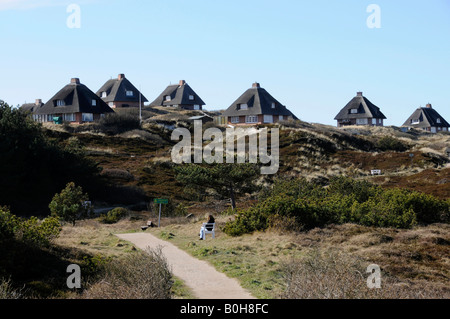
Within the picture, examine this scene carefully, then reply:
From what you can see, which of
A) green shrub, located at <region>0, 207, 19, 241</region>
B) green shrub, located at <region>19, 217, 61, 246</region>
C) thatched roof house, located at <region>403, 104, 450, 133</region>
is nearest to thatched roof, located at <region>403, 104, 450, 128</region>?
thatched roof house, located at <region>403, 104, 450, 133</region>

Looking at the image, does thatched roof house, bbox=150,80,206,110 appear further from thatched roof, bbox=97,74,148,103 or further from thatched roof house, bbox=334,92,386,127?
thatched roof house, bbox=334,92,386,127

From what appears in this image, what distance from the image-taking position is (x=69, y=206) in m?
29.4

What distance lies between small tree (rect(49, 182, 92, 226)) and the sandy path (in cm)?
1186

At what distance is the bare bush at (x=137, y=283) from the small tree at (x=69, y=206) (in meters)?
17.4

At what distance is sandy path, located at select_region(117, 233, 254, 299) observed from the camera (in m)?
11.3

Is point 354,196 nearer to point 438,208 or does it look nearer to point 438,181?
point 438,208

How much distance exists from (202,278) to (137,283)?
147 inches

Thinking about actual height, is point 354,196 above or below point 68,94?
below

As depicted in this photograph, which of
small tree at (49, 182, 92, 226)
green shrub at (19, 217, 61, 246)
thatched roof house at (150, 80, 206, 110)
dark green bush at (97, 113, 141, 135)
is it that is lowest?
small tree at (49, 182, 92, 226)

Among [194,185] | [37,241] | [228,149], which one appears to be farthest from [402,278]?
[228,149]

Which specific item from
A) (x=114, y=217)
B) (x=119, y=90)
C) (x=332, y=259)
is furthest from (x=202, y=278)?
(x=119, y=90)

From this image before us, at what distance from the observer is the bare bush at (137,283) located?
9211 millimetres

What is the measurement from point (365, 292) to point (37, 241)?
1024cm
